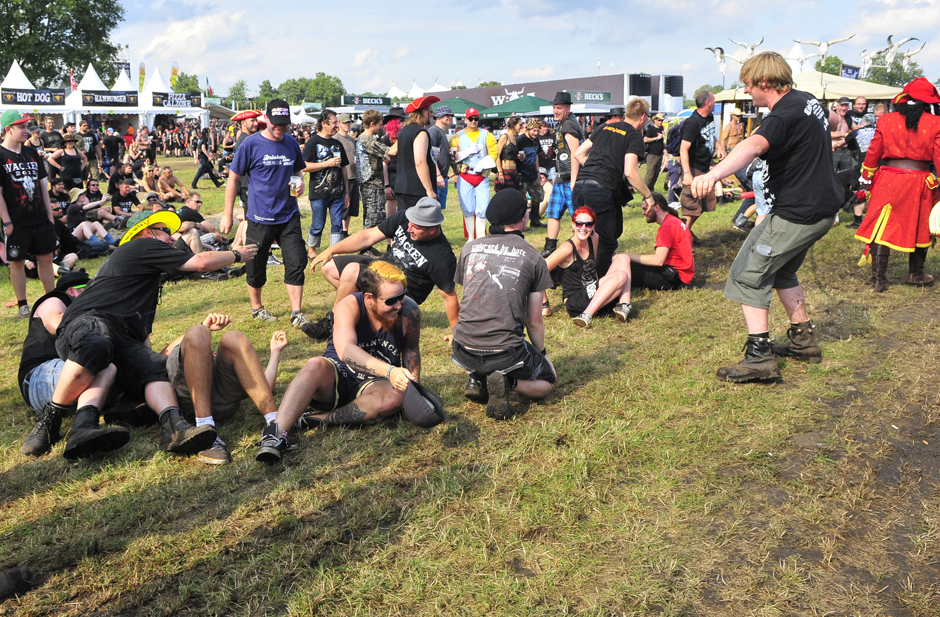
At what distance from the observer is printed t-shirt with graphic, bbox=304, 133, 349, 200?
9.05 meters

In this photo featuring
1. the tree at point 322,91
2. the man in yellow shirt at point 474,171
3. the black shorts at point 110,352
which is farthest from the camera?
the tree at point 322,91

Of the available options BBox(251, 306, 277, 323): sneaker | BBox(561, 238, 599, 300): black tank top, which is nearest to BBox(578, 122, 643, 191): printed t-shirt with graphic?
BBox(561, 238, 599, 300): black tank top

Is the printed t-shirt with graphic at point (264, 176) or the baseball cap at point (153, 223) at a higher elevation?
the printed t-shirt with graphic at point (264, 176)

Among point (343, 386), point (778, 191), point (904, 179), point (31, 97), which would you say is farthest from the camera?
point (31, 97)

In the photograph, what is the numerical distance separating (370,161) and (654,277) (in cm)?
410

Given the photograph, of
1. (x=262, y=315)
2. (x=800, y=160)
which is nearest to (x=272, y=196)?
(x=262, y=315)

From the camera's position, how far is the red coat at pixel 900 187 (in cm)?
712

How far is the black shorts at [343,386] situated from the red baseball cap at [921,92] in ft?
19.5

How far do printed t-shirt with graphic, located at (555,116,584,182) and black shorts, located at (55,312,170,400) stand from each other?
6.41 m

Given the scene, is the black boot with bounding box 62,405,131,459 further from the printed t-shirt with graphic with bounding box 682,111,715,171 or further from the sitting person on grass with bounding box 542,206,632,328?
the printed t-shirt with graphic with bounding box 682,111,715,171

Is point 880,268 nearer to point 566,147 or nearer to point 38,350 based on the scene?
point 566,147

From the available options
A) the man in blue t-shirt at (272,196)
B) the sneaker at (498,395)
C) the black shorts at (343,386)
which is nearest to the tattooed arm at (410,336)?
the black shorts at (343,386)

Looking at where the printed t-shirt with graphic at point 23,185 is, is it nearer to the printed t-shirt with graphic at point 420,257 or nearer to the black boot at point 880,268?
the printed t-shirt with graphic at point 420,257

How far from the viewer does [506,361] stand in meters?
4.51
